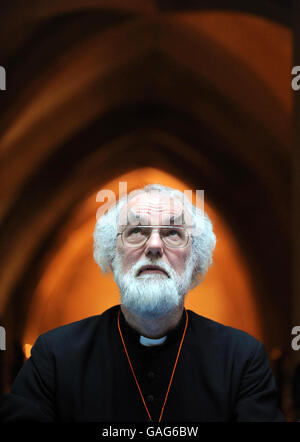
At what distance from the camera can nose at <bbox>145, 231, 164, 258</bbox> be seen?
9.28 ft

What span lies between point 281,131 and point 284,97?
9.0 inches

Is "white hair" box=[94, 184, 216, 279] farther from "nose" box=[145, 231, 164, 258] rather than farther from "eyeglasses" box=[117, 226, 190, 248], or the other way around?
"nose" box=[145, 231, 164, 258]

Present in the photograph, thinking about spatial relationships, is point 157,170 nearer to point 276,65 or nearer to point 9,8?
point 276,65

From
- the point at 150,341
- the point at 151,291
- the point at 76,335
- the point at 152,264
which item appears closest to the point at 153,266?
the point at 152,264

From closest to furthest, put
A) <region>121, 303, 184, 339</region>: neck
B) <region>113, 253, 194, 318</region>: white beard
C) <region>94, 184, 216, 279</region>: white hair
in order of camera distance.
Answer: <region>113, 253, 194, 318</region>: white beard
<region>121, 303, 184, 339</region>: neck
<region>94, 184, 216, 279</region>: white hair

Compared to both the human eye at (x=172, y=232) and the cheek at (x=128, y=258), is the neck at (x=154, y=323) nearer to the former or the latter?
the cheek at (x=128, y=258)

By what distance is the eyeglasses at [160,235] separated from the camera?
289 centimetres

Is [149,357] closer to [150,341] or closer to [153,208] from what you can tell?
[150,341]

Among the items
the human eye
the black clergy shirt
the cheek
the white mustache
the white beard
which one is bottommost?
the black clergy shirt

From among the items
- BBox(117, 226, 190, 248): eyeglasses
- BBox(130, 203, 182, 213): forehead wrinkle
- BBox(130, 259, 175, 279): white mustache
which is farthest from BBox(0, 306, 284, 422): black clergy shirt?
BBox(130, 203, 182, 213): forehead wrinkle

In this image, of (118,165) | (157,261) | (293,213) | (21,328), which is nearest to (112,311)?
(157,261)

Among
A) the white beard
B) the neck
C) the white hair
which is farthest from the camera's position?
the white hair

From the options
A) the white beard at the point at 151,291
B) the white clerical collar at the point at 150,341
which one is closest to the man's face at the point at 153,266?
the white beard at the point at 151,291
